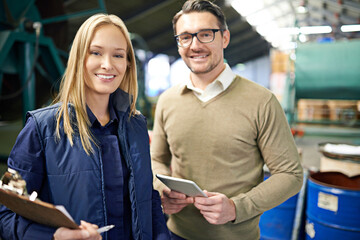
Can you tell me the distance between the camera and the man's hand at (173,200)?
52.7 inches

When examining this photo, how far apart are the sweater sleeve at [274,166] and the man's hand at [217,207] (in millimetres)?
57

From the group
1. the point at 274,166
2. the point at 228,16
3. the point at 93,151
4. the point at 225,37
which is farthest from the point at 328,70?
the point at 228,16

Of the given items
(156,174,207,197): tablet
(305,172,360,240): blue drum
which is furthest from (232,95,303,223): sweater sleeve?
(305,172,360,240): blue drum

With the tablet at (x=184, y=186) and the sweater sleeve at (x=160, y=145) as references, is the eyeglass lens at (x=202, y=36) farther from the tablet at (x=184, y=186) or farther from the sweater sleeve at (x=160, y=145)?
the tablet at (x=184, y=186)

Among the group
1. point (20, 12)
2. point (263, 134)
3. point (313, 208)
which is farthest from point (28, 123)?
point (20, 12)

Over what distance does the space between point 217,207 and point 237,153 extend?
310 mm

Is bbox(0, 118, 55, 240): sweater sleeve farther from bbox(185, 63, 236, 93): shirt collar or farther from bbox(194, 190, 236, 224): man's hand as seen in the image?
bbox(185, 63, 236, 93): shirt collar

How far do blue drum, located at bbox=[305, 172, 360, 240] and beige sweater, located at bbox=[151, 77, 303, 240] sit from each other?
95cm

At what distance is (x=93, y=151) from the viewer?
1018 mm

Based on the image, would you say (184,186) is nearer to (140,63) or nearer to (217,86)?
(217,86)

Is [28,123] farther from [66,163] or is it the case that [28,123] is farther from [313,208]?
[313,208]

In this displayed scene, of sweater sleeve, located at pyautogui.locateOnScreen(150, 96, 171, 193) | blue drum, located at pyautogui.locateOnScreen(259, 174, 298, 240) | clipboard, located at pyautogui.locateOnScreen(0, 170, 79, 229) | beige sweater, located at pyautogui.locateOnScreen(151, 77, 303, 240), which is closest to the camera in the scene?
clipboard, located at pyautogui.locateOnScreen(0, 170, 79, 229)

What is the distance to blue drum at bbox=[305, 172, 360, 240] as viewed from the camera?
2066mm

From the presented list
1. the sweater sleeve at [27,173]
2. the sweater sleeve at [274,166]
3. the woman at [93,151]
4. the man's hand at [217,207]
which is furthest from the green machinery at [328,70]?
the sweater sleeve at [27,173]
